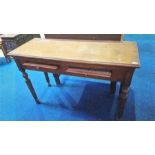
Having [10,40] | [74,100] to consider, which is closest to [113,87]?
[74,100]

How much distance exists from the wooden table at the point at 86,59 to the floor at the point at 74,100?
316 mm

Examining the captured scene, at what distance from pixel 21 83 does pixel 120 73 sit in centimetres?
154

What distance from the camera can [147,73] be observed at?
207cm

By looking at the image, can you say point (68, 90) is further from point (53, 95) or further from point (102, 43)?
point (102, 43)

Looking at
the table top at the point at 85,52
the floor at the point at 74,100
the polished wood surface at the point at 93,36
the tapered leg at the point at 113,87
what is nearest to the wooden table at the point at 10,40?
the floor at the point at 74,100

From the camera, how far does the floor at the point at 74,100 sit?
1.52m

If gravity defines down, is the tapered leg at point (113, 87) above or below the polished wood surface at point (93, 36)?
below

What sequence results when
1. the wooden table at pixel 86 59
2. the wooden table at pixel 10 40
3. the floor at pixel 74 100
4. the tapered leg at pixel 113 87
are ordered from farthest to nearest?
the wooden table at pixel 10 40 → the tapered leg at pixel 113 87 → the floor at pixel 74 100 → the wooden table at pixel 86 59

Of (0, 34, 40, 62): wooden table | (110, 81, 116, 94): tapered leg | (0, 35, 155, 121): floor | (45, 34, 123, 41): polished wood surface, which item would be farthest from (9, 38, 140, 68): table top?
(0, 34, 40, 62): wooden table

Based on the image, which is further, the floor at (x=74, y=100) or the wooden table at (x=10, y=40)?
the wooden table at (x=10, y=40)

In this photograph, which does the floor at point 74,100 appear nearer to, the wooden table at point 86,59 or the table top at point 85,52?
the wooden table at point 86,59

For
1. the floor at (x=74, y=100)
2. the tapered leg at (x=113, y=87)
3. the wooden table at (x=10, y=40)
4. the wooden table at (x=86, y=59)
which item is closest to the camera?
the wooden table at (x=86, y=59)

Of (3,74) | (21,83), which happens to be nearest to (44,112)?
(21,83)

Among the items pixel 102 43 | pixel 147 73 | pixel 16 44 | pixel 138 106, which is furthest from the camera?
pixel 16 44
